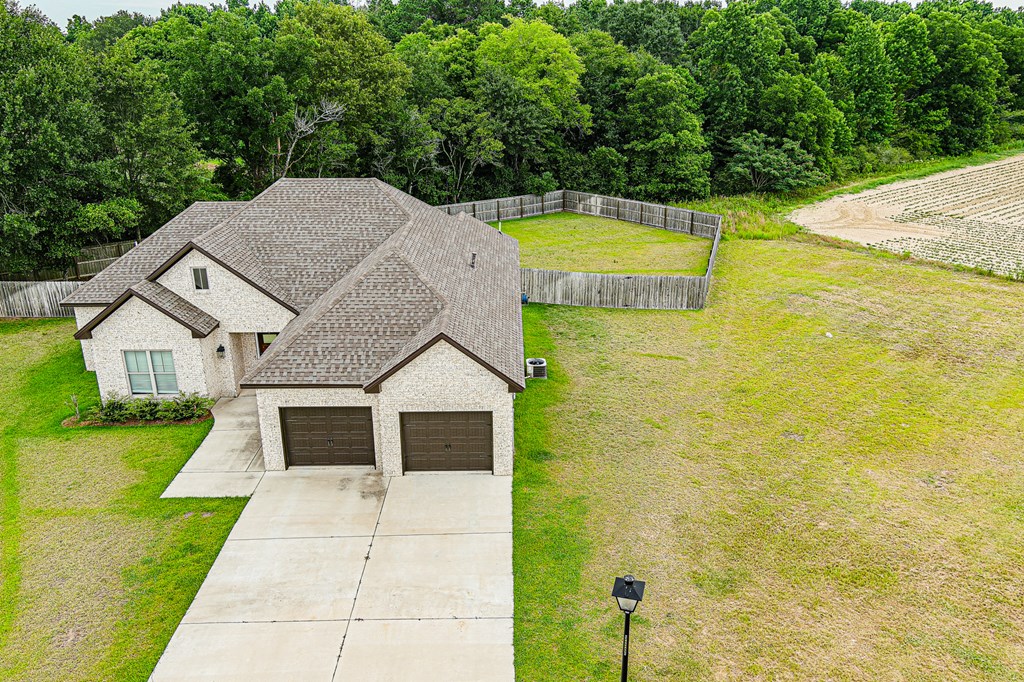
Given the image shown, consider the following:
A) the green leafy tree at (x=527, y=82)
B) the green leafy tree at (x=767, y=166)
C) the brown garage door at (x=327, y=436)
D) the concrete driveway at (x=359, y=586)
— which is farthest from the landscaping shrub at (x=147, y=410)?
the green leafy tree at (x=767, y=166)

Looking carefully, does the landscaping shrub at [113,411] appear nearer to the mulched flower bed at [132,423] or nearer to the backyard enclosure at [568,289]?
the mulched flower bed at [132,423]

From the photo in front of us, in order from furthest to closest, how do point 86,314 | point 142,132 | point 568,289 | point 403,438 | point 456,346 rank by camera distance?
point 142,132
point 568,289
point 86,314
point 403,438
point 456,346

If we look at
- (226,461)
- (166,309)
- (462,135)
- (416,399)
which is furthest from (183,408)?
(462,135)

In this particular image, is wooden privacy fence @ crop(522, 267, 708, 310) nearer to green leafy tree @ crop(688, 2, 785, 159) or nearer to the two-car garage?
the two-car garage

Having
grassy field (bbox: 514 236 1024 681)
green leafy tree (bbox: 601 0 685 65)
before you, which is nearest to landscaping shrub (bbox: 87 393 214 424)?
grassy field (bbox: 514 236 1024 681)

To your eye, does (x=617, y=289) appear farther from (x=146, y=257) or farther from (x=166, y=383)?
(x=146, y=257)
